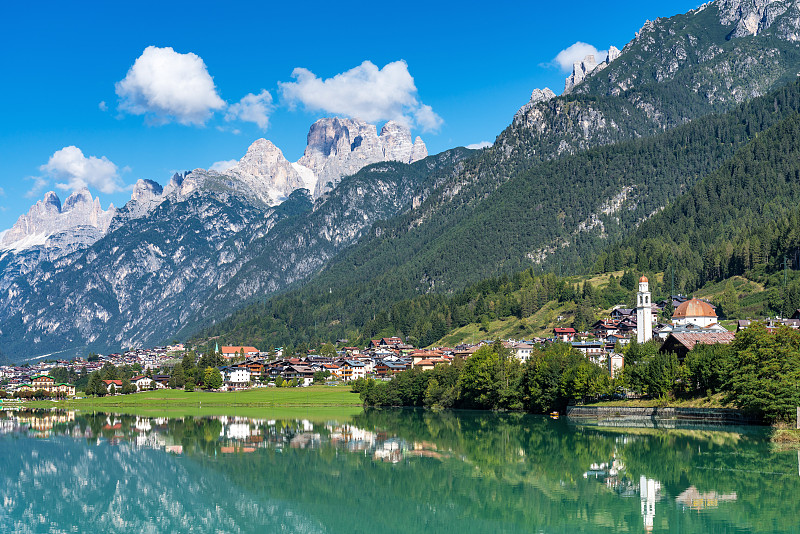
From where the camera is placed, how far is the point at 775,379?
281 ft

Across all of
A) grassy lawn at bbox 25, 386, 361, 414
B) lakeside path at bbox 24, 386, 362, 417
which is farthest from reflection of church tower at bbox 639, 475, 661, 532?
grassy lawn at bbox 25, 386, 361, 414

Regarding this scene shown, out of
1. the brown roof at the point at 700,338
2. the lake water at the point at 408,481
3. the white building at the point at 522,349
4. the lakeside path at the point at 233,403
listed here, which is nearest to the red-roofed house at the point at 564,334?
the white building at the point at 522,349

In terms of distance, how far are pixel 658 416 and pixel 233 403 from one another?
86.5 m

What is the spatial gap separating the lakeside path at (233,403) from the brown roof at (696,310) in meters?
65.3

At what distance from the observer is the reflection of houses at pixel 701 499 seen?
52938 mm

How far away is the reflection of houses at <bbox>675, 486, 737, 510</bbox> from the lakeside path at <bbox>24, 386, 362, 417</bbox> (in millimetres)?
82824

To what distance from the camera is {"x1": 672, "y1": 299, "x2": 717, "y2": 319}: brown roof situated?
550ft

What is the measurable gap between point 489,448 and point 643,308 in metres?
66.5

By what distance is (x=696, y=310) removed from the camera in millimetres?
168250

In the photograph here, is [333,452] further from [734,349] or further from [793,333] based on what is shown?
[793,333]

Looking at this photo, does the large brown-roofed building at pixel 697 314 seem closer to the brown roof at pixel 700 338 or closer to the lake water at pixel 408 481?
the brown roof at pixel 700 338

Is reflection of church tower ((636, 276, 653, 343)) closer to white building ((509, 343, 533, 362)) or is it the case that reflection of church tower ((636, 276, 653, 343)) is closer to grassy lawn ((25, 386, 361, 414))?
white building ((509, 343, 533, 362))

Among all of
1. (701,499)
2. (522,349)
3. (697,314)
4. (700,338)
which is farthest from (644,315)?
(701,499)

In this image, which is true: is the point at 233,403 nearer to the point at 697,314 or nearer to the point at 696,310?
the point at 697,314
